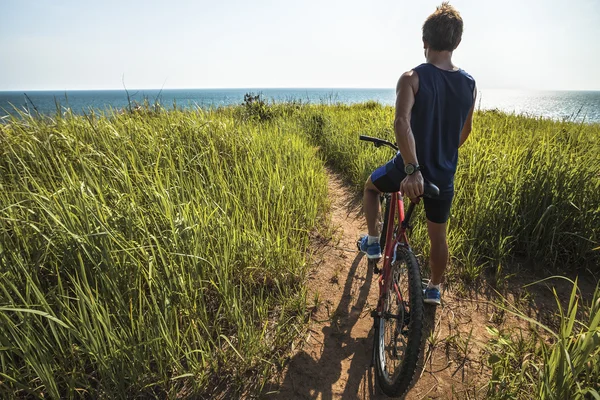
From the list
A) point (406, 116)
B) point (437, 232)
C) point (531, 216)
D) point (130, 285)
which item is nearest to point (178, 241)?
point (130, 285)

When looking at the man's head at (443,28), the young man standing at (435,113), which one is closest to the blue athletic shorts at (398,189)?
the young man standing at (435,113)

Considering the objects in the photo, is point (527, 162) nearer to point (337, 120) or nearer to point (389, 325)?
point (389, 325)

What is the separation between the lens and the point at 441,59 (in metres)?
1.98

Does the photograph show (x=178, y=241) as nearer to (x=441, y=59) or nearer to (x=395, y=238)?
(x=395, y=238)

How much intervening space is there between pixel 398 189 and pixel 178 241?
1.95 m

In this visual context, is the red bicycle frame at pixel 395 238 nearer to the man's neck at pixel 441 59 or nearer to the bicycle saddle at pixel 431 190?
the bicycle saddle at pixel 431 190

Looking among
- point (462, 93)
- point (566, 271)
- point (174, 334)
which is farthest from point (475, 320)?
point (174, 334)

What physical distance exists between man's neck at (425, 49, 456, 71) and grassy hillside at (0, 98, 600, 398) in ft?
6.45

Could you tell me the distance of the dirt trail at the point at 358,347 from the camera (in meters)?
1.93

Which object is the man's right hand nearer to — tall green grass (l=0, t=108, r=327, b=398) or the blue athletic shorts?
the blue athletic shorts

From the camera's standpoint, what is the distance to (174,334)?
1899mm

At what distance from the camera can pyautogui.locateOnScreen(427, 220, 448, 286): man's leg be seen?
87.5 inches

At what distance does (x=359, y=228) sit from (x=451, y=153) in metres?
2.18

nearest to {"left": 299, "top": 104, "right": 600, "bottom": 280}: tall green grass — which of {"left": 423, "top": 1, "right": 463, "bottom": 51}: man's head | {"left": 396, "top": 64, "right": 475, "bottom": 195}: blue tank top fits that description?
{"left": 396, "top": 64, "right": 475, "bottom": 195}: blue tank top
